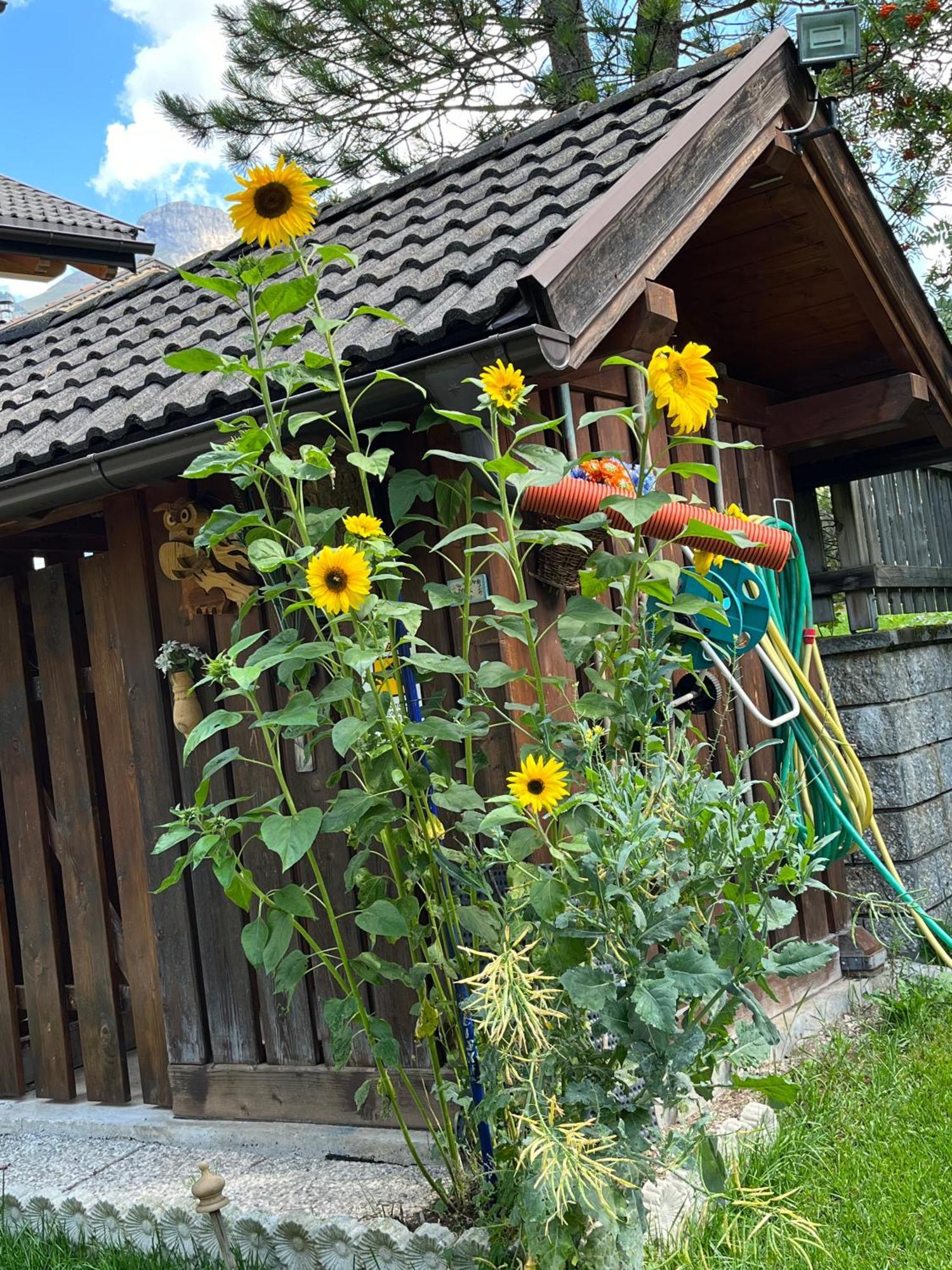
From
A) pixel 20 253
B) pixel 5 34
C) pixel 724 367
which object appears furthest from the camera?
pixel 5 34

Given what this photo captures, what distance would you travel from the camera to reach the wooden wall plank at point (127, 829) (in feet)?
13.9

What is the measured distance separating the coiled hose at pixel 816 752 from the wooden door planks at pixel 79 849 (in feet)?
8.47

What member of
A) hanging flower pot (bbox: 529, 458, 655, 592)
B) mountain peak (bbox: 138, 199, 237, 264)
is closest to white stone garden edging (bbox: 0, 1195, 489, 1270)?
hanging flower pot (bbox: 529, 458, 655, 592)

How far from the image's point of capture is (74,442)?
3.76 metres

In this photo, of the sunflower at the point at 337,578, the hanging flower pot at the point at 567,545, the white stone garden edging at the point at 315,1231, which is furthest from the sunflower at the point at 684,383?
the white stone garden edging at the point at 315,1231

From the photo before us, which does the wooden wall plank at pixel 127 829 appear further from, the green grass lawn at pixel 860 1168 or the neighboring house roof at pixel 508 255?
the green grass lawn at pixel 860 1168

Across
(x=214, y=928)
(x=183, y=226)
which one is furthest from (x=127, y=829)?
(x=183, y=226)

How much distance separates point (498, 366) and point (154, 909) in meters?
2.34

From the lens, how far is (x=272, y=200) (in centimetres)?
276

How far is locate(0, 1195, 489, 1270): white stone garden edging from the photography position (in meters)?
2.70

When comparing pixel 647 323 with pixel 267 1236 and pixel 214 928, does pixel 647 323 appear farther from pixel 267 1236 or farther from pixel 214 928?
pixel 267 1236

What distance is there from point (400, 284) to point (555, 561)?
0.91 m

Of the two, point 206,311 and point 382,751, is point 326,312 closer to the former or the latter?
point 206,311

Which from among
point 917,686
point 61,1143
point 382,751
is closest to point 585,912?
point 382,751
